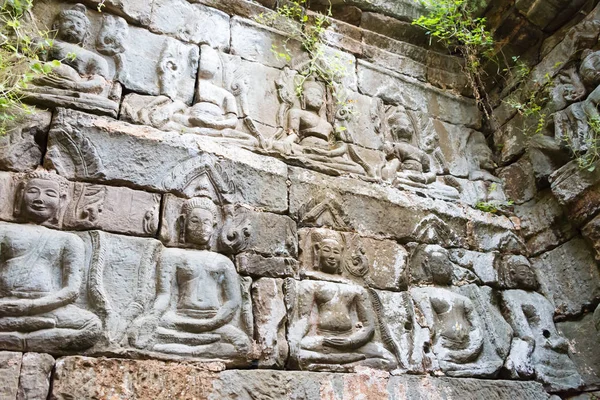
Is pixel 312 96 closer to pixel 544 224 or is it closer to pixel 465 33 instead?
pixel 465 33

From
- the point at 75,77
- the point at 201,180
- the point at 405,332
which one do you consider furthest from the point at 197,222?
the point at 405,332

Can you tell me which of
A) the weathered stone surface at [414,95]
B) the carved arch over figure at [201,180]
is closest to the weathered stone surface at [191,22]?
the carved arch over figure at [201,180]

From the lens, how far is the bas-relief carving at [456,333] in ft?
13.0

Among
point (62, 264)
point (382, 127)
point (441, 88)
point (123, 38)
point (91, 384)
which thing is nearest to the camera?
point (91, 384)

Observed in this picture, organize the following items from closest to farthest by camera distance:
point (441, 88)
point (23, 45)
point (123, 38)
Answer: point (23, 45) < point (123, 38) < point (441, 88)

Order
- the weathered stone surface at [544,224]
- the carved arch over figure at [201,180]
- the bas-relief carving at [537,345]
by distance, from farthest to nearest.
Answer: the weathered stone surface at [544,224], the bas-relief carving at [537,345], the carved arch over figure at [201,180]

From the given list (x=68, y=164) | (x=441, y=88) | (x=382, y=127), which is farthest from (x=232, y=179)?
(x=441, y=88)

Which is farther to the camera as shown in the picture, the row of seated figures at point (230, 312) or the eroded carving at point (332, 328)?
the eroded carving at point (332, 328)

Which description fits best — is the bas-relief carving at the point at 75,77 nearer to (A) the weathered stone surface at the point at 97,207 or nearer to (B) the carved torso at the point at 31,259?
(A) the weathered stone surface at the point at 97,207

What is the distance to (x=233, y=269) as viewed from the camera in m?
3.60

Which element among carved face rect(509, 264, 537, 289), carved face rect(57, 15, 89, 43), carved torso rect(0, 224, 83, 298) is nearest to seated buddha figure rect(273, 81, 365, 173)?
carved face rect(509, 264, 537, 289)

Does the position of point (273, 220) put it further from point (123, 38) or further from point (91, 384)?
point (123, 38)

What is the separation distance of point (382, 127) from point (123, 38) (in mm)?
2496

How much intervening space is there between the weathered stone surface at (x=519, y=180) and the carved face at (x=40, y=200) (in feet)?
13.8
